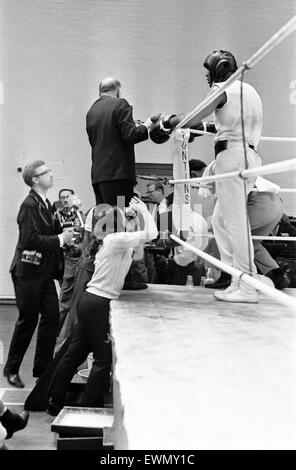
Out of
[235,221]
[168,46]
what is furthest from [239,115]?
[168,46]

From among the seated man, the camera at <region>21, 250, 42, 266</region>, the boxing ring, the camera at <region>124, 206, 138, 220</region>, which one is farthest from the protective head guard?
the camera at <region>21, 250, 42, 266</region>

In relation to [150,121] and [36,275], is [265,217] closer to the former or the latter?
[150,121]

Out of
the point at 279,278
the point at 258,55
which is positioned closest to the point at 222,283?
the point at 279,278

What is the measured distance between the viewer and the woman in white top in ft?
9.55

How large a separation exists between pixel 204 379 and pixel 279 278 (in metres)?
1.88

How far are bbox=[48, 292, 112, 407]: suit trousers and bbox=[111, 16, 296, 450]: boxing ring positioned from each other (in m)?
0.65

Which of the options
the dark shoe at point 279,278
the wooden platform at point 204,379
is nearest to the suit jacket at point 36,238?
the dark shoe at point 279,278

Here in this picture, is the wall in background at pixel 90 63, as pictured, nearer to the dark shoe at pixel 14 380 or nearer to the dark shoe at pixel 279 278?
the dark shoe at pixel 14 380

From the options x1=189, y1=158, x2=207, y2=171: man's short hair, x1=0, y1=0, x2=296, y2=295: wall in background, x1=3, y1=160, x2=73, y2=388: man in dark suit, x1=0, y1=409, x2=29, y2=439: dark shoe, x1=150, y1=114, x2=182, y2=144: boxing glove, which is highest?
x1=0, y1=0, x2=296, y2=295: wall in background

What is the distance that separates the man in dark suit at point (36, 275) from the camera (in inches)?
155

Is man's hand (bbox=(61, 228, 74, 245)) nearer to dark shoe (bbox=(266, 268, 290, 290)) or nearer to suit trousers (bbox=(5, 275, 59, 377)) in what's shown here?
suit trousers (bbox=(5, 275, 59, 377))

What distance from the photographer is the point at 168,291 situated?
316cm

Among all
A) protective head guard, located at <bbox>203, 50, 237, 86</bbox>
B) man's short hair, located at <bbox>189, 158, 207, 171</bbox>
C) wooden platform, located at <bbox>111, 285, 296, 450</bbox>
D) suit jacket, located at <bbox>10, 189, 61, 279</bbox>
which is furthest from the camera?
man's short hair, located at <bbox>189, 158, 207, 171</bbox>

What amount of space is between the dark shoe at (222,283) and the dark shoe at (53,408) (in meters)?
1.15
